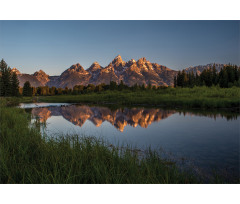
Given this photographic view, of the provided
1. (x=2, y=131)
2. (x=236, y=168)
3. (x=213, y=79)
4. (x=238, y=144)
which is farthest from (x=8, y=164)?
(x=213, y=79)

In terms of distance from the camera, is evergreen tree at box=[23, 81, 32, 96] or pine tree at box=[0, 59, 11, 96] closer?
pine tree at box=[0, 59, 11, 96]

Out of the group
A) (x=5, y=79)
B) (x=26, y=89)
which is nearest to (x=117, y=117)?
(x=5, y=79)

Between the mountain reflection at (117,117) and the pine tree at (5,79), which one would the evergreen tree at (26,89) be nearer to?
the pine tree at (5,79)

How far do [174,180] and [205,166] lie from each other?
3173 millimetres

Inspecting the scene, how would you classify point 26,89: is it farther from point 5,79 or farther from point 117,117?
point 117,117

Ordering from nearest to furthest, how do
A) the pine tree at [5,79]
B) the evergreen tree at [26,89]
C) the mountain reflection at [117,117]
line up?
the mountain reflection at [117,117]
the pine tree at [5,79]
the evergreen tree at [26,89]

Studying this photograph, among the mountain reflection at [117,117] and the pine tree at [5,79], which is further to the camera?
the pine tree at [5,79]

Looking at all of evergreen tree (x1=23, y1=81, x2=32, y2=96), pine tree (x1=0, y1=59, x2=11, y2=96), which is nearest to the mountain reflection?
pine tree (x1=0, y1=59, x2=11, y2=96)

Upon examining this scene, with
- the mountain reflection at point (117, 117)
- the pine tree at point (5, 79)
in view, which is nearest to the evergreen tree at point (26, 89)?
the pine tree at point (5, 79)

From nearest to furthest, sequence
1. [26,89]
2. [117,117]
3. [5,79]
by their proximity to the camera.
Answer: [117,117]
[5,79]
[26,89]

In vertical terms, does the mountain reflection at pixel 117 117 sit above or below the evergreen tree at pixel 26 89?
below

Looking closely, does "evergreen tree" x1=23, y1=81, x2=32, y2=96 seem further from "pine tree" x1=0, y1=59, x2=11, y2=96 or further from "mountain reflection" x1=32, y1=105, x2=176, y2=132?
"mountain reflection" x1=32, y1=105, x2=176, y2=132

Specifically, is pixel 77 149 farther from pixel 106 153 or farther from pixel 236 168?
pixel 236 168

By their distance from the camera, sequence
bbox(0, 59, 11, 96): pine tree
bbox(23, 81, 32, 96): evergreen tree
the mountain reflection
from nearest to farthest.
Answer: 1. the mountain reflection
2. bbox(0, 59, 11, 96): pine tree
3. bbox(23, 81, 32, 96): evergreen tree
